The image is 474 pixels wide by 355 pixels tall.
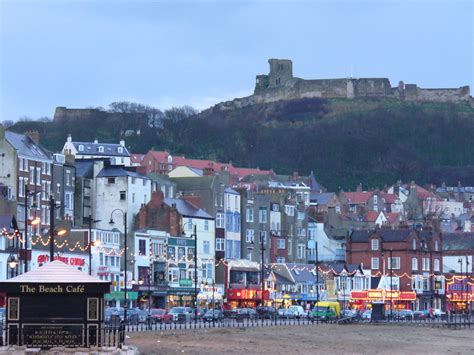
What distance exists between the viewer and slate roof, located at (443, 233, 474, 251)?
154875 millimetres

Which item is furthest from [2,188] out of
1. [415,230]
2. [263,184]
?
[263,184]

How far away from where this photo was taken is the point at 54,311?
50062 mm

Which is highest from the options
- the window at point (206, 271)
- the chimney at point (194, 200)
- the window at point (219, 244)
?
the chimney at point (194, 200)

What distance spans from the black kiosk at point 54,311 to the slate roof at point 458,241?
10800 cm

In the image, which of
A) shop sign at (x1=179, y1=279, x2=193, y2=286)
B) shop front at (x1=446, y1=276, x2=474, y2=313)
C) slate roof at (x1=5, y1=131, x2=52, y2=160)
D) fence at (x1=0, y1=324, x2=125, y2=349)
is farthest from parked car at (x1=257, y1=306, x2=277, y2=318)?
fence at (x1=0, y1=324, x2=125, y2=349)

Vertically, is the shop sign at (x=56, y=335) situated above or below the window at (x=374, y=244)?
below

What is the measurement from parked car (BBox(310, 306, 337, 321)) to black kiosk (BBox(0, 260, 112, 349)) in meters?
51.5

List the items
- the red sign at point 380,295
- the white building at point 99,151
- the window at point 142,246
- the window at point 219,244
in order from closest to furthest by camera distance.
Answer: the window at point 142,246
the window at point 219,244
the red sign at point 380,295
the white building at point 99,151

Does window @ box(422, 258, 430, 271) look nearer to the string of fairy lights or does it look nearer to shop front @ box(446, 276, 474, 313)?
the string of fairy lights

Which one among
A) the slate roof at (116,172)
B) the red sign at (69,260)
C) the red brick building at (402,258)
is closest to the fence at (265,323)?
the red sign at (69,260)

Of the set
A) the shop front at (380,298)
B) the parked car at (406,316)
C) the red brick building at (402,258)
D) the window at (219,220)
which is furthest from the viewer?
the red brick building at (402,258)

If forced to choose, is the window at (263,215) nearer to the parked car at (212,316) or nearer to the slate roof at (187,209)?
the slate roof at (187,209)

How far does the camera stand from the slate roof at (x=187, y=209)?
125 metres

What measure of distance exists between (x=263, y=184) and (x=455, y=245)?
3375 cm
